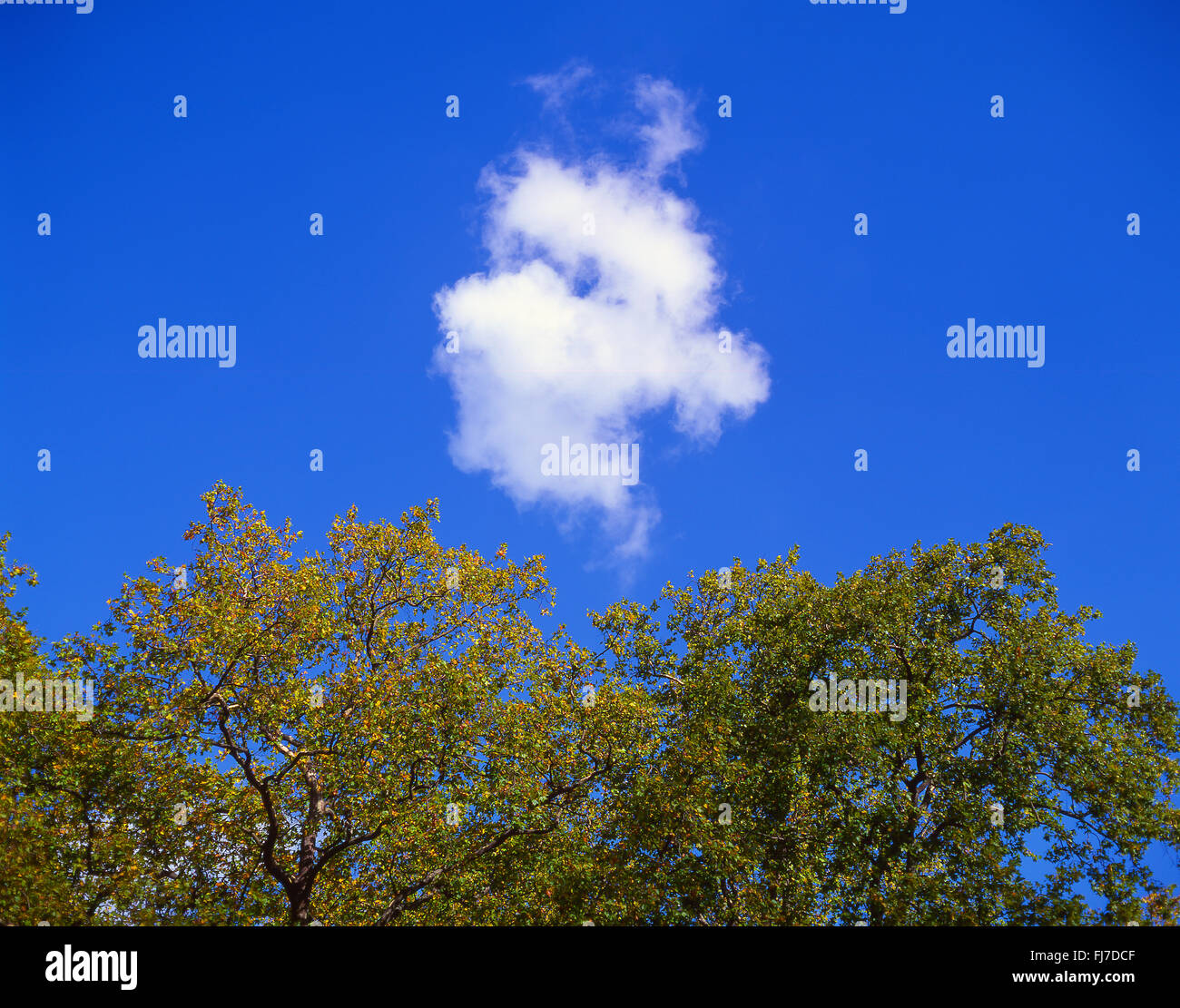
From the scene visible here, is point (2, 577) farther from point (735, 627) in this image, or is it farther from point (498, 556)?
point (735, 627)

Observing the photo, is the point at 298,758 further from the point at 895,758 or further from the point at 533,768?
the point at 895,758

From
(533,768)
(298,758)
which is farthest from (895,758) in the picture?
(298,758)

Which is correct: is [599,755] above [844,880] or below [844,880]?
above

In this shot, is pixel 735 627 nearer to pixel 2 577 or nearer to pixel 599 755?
pixel 599 755

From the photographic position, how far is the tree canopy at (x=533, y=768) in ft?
76.0

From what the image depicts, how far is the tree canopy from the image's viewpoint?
23.2 m

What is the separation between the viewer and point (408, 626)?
91.1ft

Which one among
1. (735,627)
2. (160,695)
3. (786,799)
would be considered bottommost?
(786,799)

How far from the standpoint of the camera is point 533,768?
23.8m
